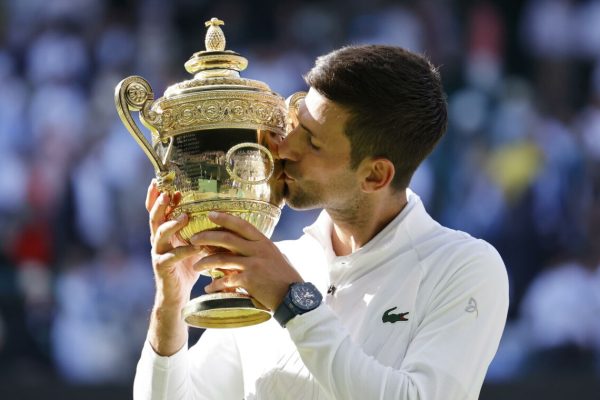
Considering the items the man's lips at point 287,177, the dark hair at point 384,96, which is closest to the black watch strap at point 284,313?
the man's lips at point 287,177

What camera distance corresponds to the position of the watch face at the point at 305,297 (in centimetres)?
301

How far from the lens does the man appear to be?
3037 millimetres

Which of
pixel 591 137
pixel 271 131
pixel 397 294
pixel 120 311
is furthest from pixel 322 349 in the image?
pixel 591 137

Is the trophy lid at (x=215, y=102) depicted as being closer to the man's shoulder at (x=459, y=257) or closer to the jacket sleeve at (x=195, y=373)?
the man's shoulder at (x=459, y=257)

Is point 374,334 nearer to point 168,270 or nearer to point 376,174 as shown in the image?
point 376,174

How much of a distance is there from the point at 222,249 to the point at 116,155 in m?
5.60

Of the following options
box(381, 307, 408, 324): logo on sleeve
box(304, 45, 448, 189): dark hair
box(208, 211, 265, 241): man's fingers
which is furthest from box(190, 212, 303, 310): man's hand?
box(304, 45, 448, 189): dark hair

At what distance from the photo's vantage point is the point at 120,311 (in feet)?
27.4

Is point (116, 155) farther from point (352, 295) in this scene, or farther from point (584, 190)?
point (352, 295)

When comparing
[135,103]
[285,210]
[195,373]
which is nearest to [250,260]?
[135,103]

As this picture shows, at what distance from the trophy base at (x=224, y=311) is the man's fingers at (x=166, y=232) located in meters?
0.16

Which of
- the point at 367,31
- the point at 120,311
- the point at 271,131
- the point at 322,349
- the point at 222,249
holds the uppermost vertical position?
the point at 367,31

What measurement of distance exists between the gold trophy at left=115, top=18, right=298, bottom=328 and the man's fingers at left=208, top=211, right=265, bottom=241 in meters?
0.04

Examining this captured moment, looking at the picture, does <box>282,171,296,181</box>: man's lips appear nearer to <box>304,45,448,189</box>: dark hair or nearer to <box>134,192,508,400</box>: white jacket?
<box>304,45,448,189</box>: dark hair
